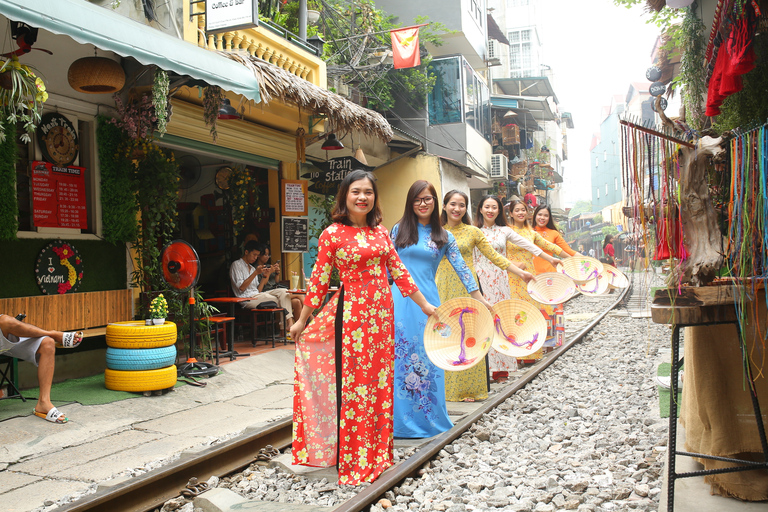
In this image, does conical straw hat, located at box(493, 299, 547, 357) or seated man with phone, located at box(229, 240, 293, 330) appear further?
seated man with phone, located at box(229, 240, 293, 330)

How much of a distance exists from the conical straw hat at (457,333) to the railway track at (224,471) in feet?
2.12

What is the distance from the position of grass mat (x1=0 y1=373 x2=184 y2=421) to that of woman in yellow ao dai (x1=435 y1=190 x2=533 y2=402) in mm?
3205

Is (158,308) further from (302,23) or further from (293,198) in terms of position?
(302,23)

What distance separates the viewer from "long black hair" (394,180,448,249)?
4.95 m

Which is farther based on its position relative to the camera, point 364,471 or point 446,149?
point 446,149

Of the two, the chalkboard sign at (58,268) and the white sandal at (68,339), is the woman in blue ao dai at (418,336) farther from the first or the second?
the chalkboard sign at (58,268)

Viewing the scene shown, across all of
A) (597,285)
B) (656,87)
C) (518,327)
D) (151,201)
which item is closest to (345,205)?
(518,327)

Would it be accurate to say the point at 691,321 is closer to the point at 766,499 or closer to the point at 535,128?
the point at 766,499

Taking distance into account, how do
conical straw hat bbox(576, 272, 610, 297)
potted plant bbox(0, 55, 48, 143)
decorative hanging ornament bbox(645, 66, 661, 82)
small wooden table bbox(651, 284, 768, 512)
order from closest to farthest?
small wooden table bbox(651, 284, 768, 512)
potted plant bbox(0, 55, 48, 143)
conical straw hat bbox(576, 272, 610, 297)
decorative hanging ornament bbox(645, 66, 661, 82)

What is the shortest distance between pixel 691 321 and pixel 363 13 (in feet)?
45.6

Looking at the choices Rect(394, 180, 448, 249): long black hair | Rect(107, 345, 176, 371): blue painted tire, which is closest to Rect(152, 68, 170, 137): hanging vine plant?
Rect(107, 345, 176, 371): blue painted tire

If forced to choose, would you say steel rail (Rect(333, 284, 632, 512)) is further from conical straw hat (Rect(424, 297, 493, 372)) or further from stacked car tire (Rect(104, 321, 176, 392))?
stacked car tire (Rect(104, 321, 176, 392))

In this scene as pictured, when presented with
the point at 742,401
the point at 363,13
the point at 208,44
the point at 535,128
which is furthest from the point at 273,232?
the point at 535,128

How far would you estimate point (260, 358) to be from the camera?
846 cm
